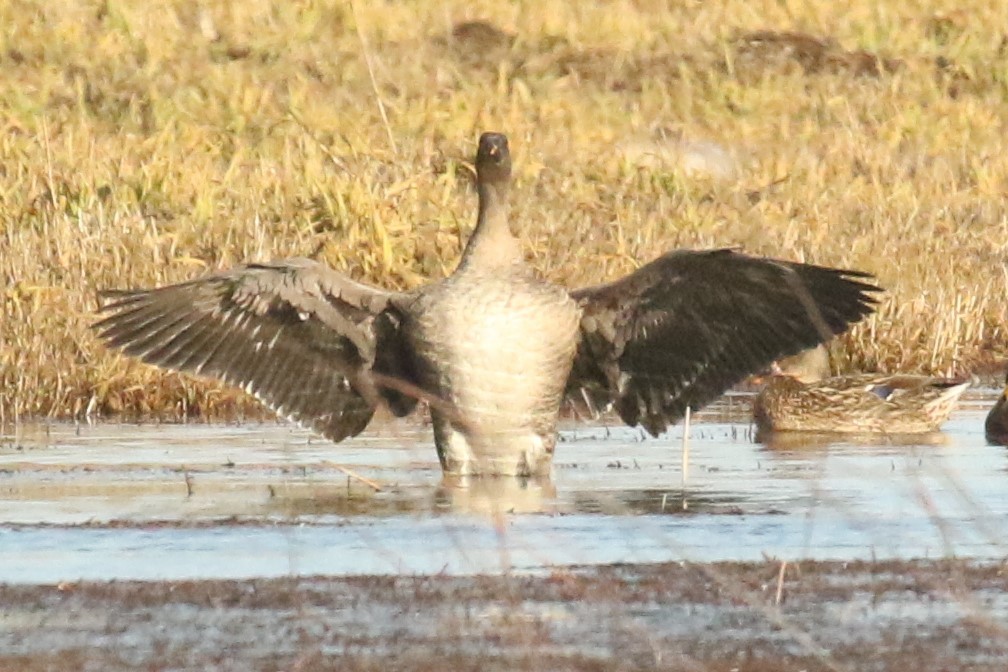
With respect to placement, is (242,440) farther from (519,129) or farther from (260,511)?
(519,129)

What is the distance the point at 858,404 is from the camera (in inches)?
445

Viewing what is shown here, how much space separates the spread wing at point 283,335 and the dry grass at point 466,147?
182cm

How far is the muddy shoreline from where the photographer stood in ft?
17.9

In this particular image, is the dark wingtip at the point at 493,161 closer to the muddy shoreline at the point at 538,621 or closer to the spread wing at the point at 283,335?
the spread wing at the point at 283,335

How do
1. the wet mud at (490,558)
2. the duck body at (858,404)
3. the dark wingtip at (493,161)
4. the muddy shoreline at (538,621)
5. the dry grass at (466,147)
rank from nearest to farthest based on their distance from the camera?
1. the muddy shoreline at (538,621)
2. the wet mud at (490,558)
3. the dark wingtip at (493,161)
4. the duck body at (858,404)
5. the dry grass at (466,147)

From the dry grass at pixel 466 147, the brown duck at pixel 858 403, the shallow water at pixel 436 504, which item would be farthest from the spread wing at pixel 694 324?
the dry grass at pixel 466 147

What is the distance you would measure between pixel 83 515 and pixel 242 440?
2320 millimetres

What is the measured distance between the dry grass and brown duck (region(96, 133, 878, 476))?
1907 millimetres

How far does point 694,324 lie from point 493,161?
38.8 inches

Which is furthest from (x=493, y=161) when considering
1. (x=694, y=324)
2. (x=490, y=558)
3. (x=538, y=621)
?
(x=538, y=621)

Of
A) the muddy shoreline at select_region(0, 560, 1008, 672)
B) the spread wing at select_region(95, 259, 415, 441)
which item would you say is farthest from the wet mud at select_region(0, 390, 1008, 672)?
the spread wing at select_region(95, 259, 415, 441)

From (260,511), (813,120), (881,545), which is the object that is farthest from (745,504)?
Result: (813,120)

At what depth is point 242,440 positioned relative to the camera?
401 inches

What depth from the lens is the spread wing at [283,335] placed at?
902cm
